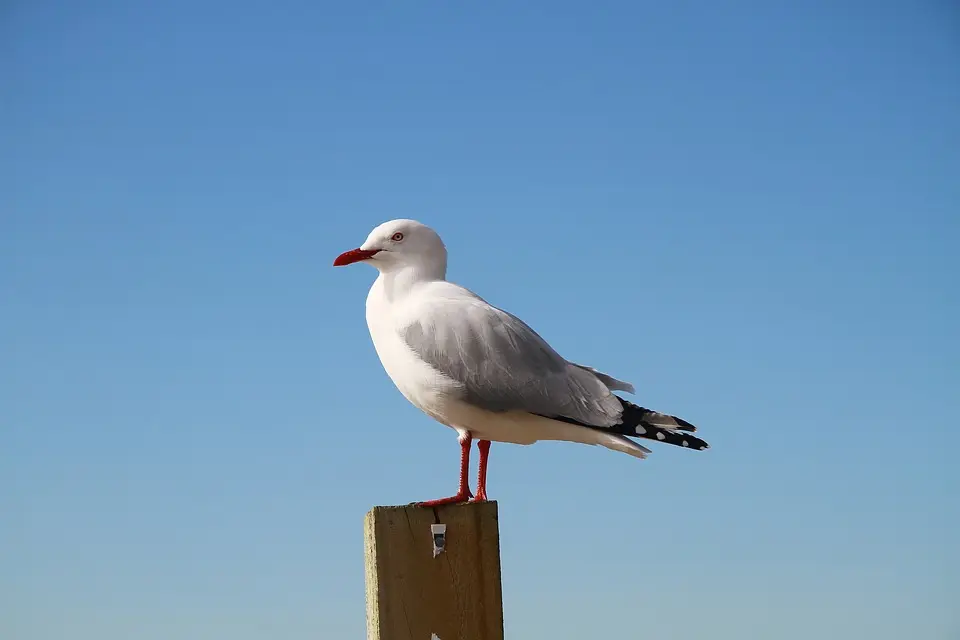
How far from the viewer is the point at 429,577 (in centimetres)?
491

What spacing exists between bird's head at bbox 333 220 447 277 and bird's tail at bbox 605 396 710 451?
Answer: 1654mm

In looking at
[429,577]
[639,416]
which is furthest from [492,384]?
[429,577]

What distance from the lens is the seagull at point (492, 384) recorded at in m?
5.97

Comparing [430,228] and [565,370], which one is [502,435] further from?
[430,228]

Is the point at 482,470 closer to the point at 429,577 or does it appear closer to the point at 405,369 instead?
the point at 405,369

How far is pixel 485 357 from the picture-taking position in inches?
238

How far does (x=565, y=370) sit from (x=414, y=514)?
175cm

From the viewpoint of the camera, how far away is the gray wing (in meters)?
5.99

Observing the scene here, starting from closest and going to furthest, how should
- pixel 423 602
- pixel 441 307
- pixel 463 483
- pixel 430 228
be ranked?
pixel 423 602
pixel 463 483
pixel 441 307
pixel 430 228

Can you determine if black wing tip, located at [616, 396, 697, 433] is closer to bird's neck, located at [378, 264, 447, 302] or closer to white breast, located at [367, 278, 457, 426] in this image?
white breast, located at [367, 278, 457, 426]

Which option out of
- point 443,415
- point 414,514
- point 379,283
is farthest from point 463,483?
point 379,283

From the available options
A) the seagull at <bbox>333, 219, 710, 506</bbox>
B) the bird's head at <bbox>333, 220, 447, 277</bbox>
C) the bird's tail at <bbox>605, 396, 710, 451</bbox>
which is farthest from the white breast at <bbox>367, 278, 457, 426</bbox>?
the bird's tail at <bbox>605, 396, 710, 451</bbox>

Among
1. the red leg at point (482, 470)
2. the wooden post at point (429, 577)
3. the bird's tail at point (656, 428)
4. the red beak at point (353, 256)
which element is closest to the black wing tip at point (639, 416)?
the bird's tail at point (656, 428)

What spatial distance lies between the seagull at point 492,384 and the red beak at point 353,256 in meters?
0.44
